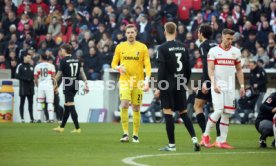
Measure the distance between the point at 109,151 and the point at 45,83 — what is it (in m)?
14.6

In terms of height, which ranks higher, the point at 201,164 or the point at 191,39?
the point at 191,39

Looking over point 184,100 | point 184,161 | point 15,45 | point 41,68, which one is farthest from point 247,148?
point 15,45

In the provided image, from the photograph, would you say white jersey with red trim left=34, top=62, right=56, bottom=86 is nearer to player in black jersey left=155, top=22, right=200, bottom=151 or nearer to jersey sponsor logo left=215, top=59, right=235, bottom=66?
jersey sponsor logo left=215, top=59, right=235, bottom=66

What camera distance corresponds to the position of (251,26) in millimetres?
29703

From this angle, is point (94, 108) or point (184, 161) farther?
point (94, 108)

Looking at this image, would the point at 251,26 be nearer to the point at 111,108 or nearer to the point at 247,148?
the point at 111,108

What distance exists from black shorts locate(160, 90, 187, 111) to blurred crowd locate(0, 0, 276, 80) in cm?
1293

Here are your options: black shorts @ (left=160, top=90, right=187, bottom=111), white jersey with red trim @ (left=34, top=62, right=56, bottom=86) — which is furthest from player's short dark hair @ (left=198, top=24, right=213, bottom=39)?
white jersey with red trim @ (left=34, top=62, right=56, bottom=86)

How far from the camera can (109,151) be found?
1496cm

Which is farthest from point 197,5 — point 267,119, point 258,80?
point 267,119

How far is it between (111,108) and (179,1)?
5986 millimetres

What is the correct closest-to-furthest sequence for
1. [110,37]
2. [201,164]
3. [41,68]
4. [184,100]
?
1. [201,164]
2. [184,100]
3. [41,68]
4. [110,37]

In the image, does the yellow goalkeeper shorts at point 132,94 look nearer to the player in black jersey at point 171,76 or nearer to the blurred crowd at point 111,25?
the player in black jersey at point 171,76

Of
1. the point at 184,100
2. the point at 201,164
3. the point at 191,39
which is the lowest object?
the point at 201,164
